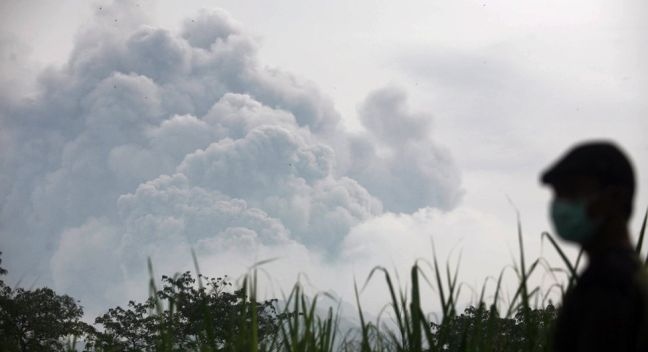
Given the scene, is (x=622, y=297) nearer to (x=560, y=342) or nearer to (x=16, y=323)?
(x=560, y=342)

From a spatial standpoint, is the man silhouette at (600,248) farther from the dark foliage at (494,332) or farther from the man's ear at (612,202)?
the dark foliage at (494,332)

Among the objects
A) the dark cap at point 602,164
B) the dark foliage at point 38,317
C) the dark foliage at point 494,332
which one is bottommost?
the dark cap at point 602,164

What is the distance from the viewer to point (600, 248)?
9.74 ft

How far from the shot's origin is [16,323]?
169 feet

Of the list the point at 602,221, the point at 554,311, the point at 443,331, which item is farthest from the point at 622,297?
the point at 554,311

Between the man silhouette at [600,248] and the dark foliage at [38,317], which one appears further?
the dark foliage at [38,317]

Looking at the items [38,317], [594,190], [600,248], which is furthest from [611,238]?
[38,317]

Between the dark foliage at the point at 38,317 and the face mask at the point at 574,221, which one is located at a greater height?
the dark foliage at the point at 38,317

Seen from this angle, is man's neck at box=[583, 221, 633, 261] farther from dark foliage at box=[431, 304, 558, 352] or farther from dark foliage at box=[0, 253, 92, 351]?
dark foliage at box=[0, 253, 92, 351]

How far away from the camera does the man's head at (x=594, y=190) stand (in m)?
2.95

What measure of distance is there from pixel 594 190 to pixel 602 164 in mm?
96

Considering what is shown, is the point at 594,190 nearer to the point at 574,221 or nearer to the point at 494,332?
the point at 574,221

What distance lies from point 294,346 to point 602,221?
8.97ft

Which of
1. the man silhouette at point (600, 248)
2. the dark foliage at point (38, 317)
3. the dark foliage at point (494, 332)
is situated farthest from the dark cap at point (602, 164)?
the dark foliage at point (38, 317)
